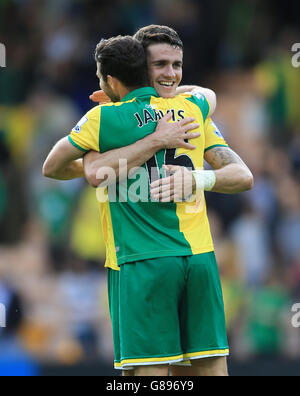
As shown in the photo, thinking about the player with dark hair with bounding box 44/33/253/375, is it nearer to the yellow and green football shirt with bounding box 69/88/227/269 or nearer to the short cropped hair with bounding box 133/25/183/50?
the yellow and green football shirt with bounding box 69/88/227/269

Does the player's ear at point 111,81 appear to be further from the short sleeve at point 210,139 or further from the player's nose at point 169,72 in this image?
the short sleeve at point 210,139

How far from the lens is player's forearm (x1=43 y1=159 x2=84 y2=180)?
4.36 meters

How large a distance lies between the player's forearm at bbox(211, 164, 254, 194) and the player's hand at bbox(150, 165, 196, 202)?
180mm

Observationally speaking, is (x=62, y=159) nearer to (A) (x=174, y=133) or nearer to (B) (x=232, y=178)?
(A) (x=174, y=133)

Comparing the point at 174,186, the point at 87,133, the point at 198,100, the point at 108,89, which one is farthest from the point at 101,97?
the point at 174,186

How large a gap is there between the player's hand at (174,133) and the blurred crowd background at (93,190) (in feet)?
14.4

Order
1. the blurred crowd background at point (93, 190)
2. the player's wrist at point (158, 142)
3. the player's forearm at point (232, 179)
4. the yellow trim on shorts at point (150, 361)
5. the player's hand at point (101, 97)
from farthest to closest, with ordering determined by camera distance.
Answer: the blurred crowd background at point (93, 190)
the player's hand at point (101, 97)
the player's forearm at point (232, 179)
the player's wrist at point (158, 142)
the yellow trim on shorts at point (150, 361)

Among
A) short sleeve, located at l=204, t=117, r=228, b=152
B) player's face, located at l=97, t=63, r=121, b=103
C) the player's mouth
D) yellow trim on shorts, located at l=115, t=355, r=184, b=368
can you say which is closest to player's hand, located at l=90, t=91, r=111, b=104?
player's face, located at l=97, t=63, r=121, b=103

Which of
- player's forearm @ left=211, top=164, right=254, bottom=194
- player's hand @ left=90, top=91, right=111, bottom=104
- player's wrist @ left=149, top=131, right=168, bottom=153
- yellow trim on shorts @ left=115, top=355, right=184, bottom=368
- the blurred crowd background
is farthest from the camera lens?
the blurred crowd background

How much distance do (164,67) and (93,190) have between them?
17.6ft

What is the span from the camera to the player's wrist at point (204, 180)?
4.23 meters

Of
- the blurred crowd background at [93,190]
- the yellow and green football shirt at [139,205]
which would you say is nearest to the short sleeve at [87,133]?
the yellow and green football shirt at [139,205]

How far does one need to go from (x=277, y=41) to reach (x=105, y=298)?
16.3ft
